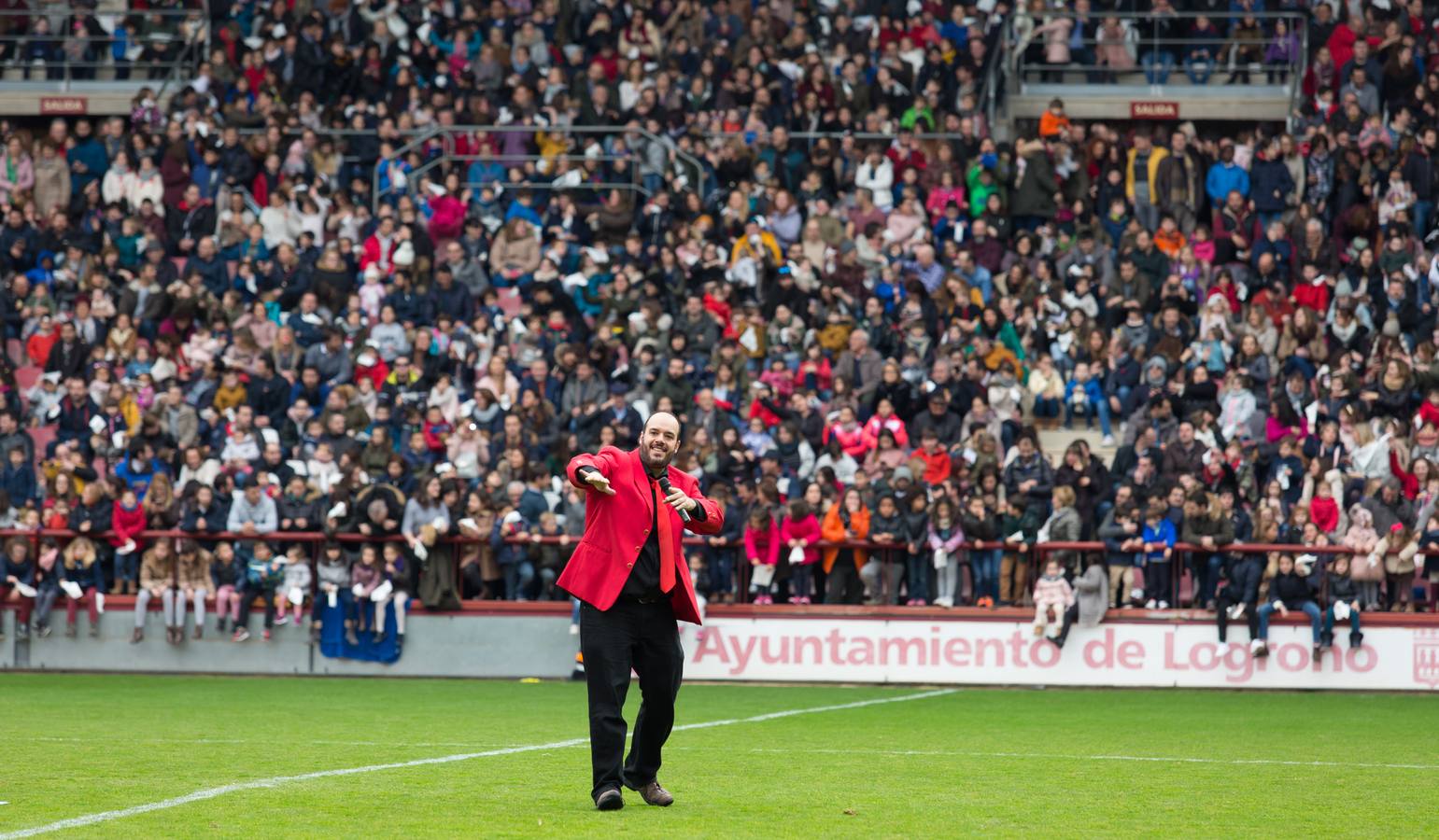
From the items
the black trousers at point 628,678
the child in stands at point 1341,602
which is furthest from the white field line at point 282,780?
the child in stands at point 1341,602

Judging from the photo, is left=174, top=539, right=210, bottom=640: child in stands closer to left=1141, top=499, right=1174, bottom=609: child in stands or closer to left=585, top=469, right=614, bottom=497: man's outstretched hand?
left=1141, top=499, right=1174, bottom=609: child in stands

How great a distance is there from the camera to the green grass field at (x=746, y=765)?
894 cm

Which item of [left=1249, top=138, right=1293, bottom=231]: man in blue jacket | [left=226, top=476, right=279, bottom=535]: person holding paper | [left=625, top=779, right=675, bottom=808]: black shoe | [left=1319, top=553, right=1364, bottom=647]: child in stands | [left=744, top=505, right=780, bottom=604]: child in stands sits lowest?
[left=625, top=779, right=675, bottom=808]: black shoe

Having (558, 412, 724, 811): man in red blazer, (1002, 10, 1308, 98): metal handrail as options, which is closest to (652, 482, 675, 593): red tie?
(558, 412, 724, 811): man in red blazer

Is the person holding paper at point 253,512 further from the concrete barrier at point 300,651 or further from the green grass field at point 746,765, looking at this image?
the green grass field at point 746,765

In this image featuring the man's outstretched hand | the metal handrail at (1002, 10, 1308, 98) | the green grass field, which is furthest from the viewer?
the metal handrail at (1002, 10, 1308, 98)

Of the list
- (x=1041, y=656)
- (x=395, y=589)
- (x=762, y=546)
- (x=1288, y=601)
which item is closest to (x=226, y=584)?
(x=395, y=589)

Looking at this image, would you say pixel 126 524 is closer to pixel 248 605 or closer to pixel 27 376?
pixel 248 605

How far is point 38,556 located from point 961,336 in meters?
11.2

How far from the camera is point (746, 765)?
38.4 ft

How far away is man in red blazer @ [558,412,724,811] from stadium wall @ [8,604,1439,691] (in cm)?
1153

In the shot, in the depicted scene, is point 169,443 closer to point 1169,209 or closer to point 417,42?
point 417,42

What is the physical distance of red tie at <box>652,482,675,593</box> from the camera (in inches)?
371

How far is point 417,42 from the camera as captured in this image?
30719 mm
